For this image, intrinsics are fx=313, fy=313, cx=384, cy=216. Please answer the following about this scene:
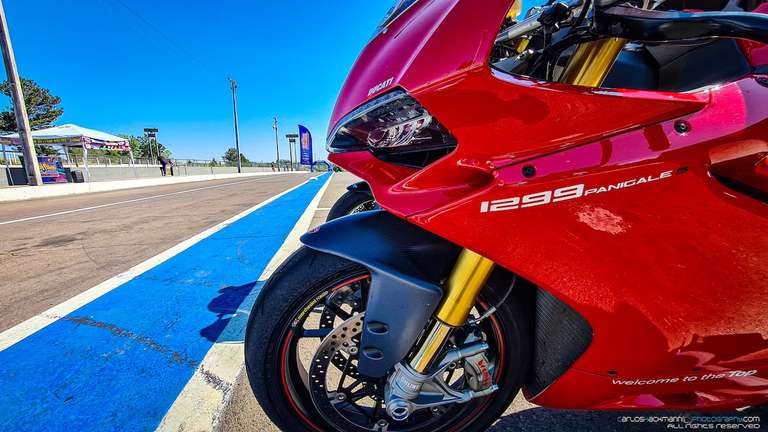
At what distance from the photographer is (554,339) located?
1049mm

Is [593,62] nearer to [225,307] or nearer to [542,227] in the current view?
[542,227]

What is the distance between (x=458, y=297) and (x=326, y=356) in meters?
0.53

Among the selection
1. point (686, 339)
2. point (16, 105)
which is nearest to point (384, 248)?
point (686, 339)

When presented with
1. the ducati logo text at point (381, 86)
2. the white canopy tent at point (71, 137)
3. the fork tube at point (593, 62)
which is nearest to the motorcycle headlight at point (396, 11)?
the ducati logo text at point (381, 86)

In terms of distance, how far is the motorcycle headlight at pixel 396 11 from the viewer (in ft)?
4.00

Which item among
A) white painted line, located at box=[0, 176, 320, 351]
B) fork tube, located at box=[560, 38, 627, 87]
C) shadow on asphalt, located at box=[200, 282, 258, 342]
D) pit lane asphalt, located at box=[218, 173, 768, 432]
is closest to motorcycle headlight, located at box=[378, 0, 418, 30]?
fork tube, located at box=[560, 38, 627, 87]

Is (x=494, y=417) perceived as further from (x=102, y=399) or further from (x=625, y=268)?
(x=102, y=399)

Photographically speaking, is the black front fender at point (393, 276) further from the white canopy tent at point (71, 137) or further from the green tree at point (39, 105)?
the green tree at point (39, 105)

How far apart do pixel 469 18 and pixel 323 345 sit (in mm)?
1129

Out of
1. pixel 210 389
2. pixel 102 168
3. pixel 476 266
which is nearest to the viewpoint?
pixel 476 266

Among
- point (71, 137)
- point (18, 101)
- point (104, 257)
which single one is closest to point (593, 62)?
point (104, 257)

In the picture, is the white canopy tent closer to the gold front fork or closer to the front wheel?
the front wheel

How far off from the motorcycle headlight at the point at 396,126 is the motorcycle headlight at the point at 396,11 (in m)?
0.50

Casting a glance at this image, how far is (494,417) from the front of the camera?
122 centimetres
